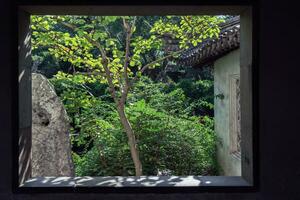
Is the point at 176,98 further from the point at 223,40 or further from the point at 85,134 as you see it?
the point at 223,40

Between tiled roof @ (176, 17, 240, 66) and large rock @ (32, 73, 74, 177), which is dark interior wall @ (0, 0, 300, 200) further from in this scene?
large rock @ (32, 73, 74, 177)

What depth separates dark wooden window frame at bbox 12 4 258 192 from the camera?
7.00 ft

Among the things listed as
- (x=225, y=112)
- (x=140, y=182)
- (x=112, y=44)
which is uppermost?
(x=112, y=44)

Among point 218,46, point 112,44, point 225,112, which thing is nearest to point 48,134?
point 112,44

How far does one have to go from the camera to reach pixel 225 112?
7820 mm

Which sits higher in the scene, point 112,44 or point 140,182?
point 112,44

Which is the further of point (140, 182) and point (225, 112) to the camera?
point (225, 112)

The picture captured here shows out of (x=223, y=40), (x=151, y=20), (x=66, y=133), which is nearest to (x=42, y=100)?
(x=66, y=133)

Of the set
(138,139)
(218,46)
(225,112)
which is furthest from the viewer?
(225,112)

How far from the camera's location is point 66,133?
602 cm

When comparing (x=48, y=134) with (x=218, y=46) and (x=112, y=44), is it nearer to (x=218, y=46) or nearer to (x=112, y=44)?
(x=112, y=44)
